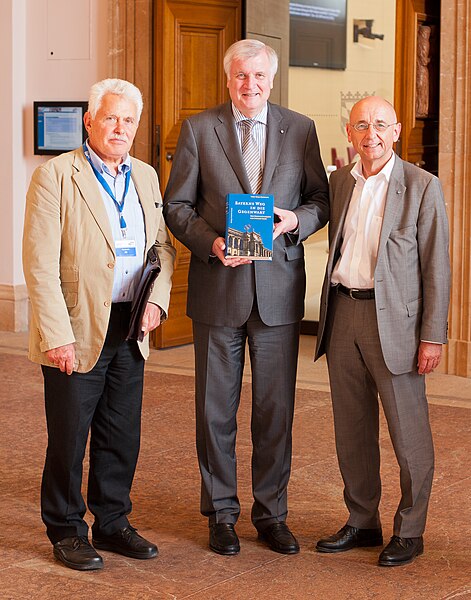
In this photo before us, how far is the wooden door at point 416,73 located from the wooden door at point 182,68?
147cm

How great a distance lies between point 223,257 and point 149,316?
13.9 inches

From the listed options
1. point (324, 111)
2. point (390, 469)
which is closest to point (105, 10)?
point (324, 111)

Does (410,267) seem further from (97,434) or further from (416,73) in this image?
(416,73)

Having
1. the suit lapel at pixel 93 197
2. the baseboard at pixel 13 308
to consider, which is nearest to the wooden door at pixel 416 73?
the baseboard at pixel 13 308

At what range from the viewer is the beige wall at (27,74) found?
355 inches

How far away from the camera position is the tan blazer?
13.3ft

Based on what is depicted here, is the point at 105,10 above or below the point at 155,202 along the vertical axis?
above

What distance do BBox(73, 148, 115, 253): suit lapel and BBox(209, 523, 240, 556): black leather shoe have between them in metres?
1.21

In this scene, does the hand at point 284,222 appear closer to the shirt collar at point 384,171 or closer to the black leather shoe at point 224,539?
the shirt collar at point 384,171

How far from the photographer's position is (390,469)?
18.3 ft

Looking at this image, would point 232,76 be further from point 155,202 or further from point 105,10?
point 105,10

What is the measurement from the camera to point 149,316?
4.23 m

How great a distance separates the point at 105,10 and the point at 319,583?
593 centimetres

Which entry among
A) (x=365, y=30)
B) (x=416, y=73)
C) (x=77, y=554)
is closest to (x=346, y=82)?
(x=365, y=30)
